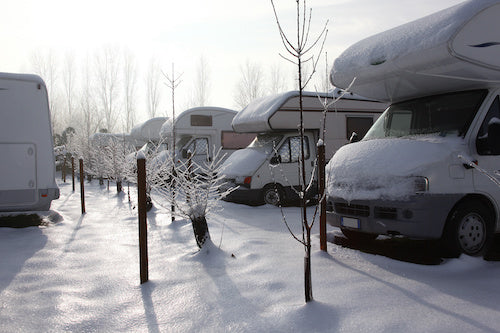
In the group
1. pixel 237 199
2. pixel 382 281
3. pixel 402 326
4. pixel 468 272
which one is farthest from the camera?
pixel 237 199

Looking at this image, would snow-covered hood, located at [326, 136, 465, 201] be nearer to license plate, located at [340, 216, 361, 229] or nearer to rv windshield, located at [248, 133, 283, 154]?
license plate, located at [340, 216, 361, 229]

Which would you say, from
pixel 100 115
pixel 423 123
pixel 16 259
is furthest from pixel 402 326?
pixel 100 115

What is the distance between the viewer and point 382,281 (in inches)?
150

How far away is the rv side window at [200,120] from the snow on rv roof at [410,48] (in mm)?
9145

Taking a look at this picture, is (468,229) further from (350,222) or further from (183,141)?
(183,141)

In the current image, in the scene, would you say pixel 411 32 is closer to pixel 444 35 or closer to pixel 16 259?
pixel 444 35

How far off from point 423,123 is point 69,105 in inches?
1882

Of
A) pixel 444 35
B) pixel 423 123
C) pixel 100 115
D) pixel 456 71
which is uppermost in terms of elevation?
pixel 100 115

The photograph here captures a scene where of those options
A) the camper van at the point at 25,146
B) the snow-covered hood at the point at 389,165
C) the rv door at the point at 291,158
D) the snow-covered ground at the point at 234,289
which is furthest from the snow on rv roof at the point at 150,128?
the snow-covered hood at the point at 389,165

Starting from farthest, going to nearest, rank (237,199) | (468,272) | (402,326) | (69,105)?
(69,105)
(237,199)
(468,272)
(402,326)

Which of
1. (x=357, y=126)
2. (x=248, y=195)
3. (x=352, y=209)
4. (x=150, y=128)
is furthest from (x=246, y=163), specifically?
(x=150, y=128)

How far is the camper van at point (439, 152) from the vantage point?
431cm

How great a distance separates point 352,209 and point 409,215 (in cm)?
74

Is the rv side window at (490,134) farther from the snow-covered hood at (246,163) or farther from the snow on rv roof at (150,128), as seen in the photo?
the snow on rv roof at (150,128)
